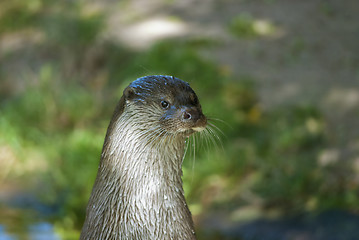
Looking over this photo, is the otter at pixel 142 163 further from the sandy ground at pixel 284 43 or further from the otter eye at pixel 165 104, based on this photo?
the sandy ground at pixel 284 43

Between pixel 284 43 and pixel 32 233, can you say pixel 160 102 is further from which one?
pixel 284 43

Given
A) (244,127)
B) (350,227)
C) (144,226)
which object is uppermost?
(244,127)

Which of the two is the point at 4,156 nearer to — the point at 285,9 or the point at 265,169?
the point at 265,169

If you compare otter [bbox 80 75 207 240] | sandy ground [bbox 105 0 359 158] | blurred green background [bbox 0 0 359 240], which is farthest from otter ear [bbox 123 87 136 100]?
sandy ground [bbox 105 0 359 158]

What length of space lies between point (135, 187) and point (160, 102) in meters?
0.33

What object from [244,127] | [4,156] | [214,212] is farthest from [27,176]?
[244,127]

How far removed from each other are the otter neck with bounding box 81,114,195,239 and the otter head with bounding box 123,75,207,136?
0.04 meters

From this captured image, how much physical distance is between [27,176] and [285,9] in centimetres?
424

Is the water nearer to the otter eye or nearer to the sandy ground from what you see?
the sandy ground

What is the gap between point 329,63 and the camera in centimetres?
618

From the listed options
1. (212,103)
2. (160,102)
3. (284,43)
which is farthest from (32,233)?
(284,43)

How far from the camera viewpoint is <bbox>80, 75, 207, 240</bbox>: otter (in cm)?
198

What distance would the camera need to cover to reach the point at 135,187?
78.2 inches

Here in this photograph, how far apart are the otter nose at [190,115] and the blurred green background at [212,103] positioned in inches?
56.4
